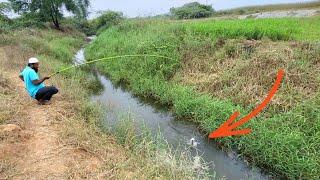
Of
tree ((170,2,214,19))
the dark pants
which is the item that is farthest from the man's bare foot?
tree ((170,2,214,19))

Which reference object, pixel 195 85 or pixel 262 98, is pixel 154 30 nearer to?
pixel 195 85

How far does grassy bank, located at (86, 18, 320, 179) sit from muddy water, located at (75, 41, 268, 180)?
26cm

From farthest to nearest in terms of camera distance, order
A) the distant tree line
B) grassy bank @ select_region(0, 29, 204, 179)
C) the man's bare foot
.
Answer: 1. the distant tree line
2. the man's bare foot
3. grassy bank @ select_region(0, 29, 204, 179)

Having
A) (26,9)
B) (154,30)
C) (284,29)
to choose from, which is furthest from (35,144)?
(26,9)

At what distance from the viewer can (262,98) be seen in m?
8.00

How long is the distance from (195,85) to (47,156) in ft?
17.8

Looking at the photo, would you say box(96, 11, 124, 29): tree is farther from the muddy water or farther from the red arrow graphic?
the red arrow graphic

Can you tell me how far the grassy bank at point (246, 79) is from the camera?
6.34 m

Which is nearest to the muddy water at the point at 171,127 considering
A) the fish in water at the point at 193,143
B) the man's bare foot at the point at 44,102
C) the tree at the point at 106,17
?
the fish in water at the point at 193,143

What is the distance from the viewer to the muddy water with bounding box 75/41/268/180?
20.7 ft

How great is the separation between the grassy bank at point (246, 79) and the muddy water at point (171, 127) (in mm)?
261

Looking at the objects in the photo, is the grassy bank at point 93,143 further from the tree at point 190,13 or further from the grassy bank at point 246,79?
the tree at point 190,13

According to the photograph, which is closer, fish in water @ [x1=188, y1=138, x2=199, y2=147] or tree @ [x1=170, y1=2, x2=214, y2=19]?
fish in water @ [x1=188, y1=138, x2=199, y2=147]

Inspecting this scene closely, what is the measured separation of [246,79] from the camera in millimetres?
8867
